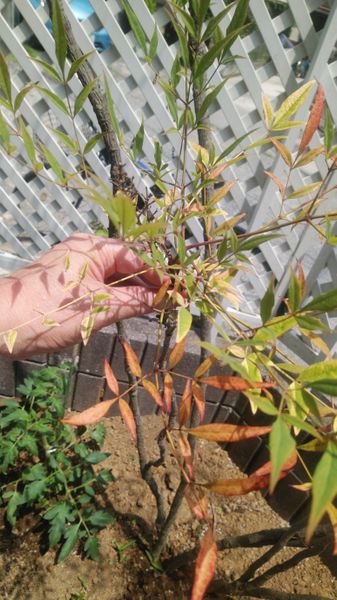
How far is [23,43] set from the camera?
1793mm

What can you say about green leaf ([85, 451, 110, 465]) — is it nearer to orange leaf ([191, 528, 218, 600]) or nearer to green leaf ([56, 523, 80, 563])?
green leaf ([56, 523, 80, 563])

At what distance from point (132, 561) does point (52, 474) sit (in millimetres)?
334

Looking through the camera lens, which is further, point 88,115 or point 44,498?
point 88,115

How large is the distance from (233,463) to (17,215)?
1625 mm

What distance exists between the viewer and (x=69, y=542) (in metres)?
1.09

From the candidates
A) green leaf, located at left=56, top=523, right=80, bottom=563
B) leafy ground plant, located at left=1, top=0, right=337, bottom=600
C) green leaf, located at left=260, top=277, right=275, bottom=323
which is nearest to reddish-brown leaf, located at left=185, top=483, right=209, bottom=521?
leafy ground plant, located at left=1, top=0, right=337, bottom=600

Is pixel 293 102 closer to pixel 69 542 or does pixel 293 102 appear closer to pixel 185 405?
pixel 185 405

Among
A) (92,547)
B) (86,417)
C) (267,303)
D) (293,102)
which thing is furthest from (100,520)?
(293,102)

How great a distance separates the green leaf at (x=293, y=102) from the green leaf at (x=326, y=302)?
0.28m

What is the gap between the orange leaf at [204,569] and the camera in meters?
0.43

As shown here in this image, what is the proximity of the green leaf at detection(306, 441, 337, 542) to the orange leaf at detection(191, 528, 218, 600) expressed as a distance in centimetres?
21

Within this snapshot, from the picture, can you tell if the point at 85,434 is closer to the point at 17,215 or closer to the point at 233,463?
the point at 233,463

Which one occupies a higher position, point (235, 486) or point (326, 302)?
point (326, 302)

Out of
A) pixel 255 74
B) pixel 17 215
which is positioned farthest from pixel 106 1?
pixel 17 215
